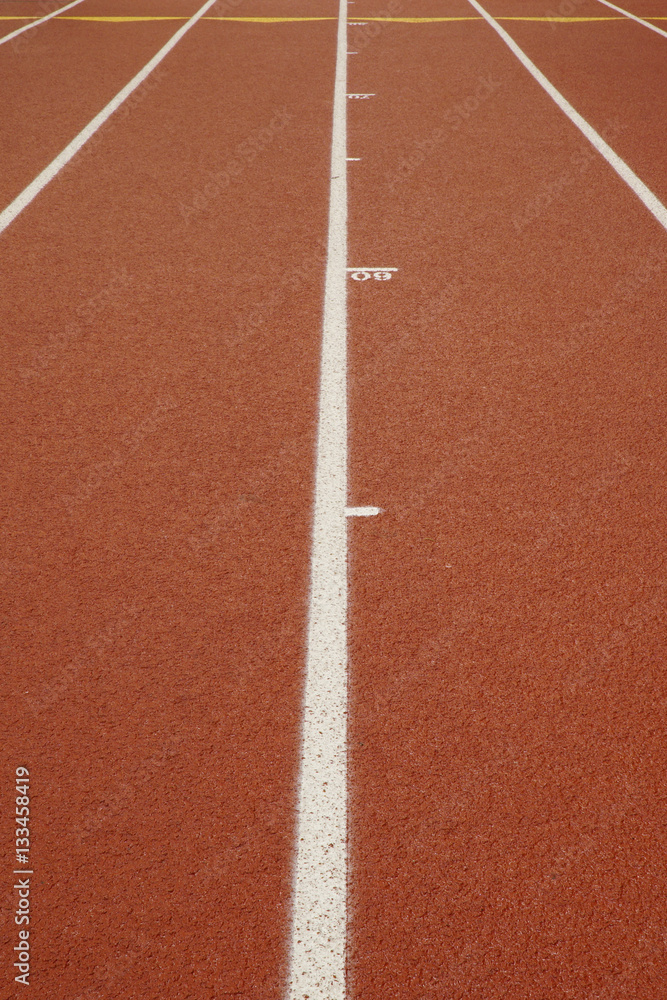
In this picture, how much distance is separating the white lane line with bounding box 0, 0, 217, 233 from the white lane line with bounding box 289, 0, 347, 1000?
3698mm

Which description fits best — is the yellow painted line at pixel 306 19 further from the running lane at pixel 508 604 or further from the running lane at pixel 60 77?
the running lane at pixel 508 604

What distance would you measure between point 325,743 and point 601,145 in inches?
288

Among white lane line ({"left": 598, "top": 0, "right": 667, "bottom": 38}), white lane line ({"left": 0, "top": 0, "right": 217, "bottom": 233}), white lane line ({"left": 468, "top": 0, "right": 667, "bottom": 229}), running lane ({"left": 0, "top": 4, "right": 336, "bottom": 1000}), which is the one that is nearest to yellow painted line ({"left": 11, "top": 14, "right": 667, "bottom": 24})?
white lane line ({"left": 598, "top": 0, "right": 667, "bottom": 38})

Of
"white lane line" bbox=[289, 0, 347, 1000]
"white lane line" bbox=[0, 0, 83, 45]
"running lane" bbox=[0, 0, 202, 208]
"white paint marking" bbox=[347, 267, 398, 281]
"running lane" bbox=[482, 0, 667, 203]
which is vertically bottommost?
"white lane line" bbox=[289, 0, 347, 1000]

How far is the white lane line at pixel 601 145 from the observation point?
6.93 metres

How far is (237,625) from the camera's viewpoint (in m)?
3.27

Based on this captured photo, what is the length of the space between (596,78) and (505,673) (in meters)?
9.64

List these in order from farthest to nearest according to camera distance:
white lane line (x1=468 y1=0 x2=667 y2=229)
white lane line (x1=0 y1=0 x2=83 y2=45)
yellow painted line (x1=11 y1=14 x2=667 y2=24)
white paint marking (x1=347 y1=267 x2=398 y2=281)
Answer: yellow painted line (x1=11 y1=14 x2=667 y2=24), white lane line (x1=0 y1=0 x2=83 y2=45), white lane line (x1=468 y1=0 x2=667 y2=229), white paint marking (x1=347 y1=267 x2=398 y2=281)

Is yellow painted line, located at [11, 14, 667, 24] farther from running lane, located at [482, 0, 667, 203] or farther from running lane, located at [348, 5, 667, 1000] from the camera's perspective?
running lane, located at [348, 5, 667, 1000]

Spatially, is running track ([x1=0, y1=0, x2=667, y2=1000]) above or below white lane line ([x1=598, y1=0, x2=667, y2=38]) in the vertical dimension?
below

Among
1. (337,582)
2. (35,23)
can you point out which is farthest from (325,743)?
(35,23)

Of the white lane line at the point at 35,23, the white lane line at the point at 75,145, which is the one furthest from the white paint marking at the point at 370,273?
the white lane line at the point at 35,23

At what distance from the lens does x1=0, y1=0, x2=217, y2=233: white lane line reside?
23.1 ft

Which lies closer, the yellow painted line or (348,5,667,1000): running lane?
(348,5,667,1000): running lane
